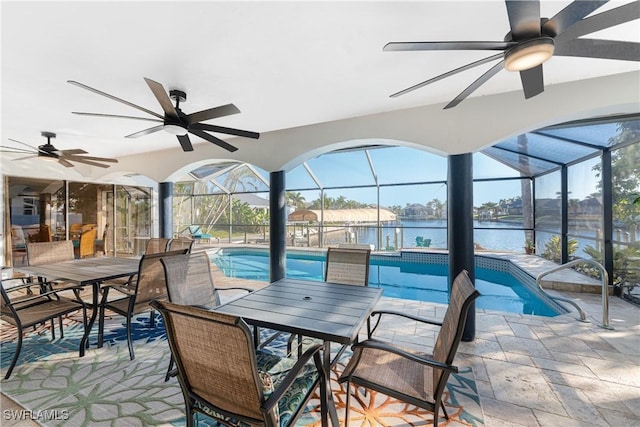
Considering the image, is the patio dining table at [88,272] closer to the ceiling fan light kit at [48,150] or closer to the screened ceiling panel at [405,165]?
the ceiling fan light kit at [48,150]

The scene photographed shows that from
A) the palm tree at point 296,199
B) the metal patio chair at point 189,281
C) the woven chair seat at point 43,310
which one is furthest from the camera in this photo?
the palm tree at point 296,199

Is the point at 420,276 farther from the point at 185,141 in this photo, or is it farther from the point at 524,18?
the point at 524,18

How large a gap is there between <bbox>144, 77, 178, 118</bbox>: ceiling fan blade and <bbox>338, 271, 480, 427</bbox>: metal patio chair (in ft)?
8.41

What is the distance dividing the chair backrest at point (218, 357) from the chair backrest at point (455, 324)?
3.37ft

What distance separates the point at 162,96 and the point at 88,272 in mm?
2379

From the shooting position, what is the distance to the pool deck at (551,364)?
1.93 m

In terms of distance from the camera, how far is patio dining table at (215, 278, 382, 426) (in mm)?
1634

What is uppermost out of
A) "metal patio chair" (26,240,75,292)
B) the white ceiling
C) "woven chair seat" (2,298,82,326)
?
the white ceiling

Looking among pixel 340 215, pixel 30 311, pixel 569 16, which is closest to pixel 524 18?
pixel 569 16

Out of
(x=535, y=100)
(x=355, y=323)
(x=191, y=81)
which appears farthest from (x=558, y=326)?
(x=191, y=81)

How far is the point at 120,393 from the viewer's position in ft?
7.11

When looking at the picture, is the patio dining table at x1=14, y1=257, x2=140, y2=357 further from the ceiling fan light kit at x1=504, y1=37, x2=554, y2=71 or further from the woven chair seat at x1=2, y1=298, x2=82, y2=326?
the ceiling fan light kit at x1=504, y1=37, x2=554, y2=71

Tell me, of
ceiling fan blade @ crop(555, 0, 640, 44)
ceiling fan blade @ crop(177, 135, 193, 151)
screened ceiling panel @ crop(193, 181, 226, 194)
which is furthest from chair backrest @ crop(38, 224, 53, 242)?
ceiling fan blade @ crop(555, 0, 640, 44)

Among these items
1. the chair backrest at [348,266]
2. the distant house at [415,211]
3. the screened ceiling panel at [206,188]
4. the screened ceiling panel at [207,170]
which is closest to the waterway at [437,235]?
the distant house at [415,211]
